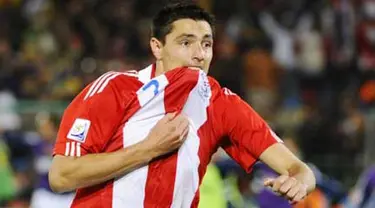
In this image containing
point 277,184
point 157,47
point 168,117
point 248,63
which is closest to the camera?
point 277,184

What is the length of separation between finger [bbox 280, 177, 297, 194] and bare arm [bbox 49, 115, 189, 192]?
50 centimetres

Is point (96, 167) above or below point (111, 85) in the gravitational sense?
below

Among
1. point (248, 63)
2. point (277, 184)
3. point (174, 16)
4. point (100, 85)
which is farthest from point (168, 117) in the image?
point (248, 63)

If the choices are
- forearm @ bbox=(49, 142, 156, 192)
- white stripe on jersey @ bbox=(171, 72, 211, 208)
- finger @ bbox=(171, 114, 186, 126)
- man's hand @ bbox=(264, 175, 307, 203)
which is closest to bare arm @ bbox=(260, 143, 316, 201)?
man's hand @ bbox=(264, 175, 307, 203)

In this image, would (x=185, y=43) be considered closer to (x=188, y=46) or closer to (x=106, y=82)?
(x=188, y=46)

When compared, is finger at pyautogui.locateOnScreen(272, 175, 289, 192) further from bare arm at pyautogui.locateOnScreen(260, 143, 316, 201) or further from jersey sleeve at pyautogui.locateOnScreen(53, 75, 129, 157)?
jersey sleeve at pyautogui.locateOnScreen(53, 75, 129, 157)

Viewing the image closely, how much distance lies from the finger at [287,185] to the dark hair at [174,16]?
2.75ft

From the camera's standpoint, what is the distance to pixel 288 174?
14.3 feet

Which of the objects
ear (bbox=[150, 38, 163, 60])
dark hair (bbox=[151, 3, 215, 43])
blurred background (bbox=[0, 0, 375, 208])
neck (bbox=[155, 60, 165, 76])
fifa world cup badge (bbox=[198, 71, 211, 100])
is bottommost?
blurred background (bbox=[0, 0, 375, 208])

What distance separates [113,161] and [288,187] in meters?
0.71

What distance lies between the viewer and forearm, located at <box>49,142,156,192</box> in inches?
169

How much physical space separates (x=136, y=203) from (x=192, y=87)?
531 mm

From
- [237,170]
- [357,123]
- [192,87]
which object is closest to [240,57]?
[357,123]

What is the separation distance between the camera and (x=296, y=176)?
432 cm
